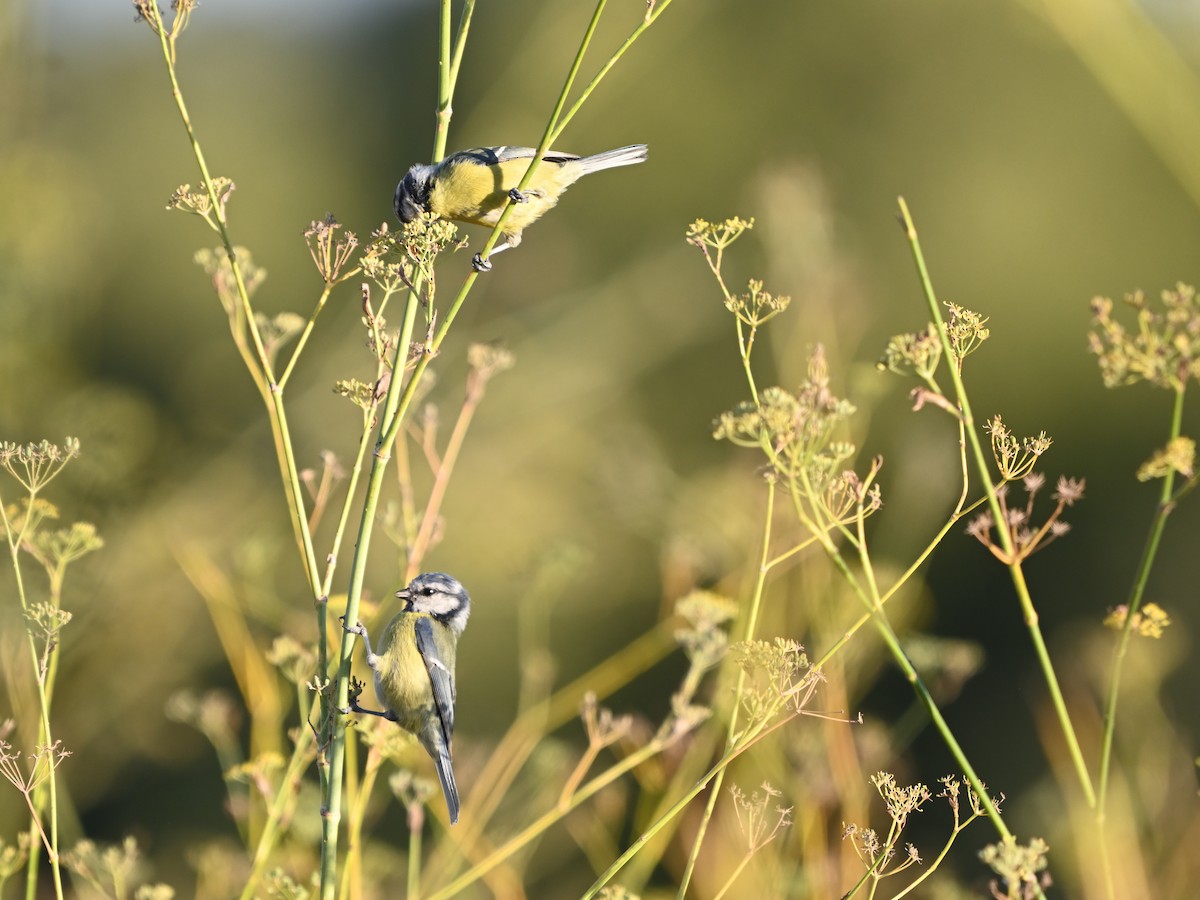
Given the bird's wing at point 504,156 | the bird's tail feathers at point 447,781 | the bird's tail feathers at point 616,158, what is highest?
the bird's wing at point 504,156

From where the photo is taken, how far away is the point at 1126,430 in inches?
258

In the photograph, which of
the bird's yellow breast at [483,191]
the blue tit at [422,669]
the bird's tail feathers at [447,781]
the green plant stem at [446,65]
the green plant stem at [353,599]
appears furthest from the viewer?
the bird's yellow breast at [483,191]

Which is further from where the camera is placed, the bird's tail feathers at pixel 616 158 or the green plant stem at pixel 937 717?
the bird's tail feathers at pixel 616 158

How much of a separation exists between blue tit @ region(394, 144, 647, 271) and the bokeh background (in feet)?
1.93

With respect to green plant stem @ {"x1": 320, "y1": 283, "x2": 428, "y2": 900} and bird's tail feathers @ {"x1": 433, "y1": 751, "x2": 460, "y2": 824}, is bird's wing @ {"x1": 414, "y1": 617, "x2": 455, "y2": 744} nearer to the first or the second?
bird's tail feathers @ {"x1": 433, "y1": 751, "x2": 460, "y2": 824}

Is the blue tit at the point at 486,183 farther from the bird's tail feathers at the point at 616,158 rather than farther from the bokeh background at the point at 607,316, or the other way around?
the bokeh background at the point at 607,316

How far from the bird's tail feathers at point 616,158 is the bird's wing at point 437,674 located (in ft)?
4.47

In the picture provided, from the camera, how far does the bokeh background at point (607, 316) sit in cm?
385

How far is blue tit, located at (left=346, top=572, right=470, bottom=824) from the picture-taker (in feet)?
8.97

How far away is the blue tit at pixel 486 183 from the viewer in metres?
3.40

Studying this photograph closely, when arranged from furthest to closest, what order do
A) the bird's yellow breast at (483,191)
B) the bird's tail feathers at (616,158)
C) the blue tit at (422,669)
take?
the bird's yellow breast at (483,191), the bird's tail feathers at (616,158), the blue tit at (422,669)

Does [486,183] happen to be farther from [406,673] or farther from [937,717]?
[937,717]

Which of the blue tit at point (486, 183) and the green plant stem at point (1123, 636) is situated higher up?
the blue tit at point (486, 183)

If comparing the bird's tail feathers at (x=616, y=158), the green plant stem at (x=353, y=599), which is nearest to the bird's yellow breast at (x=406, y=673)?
the green plant stem at (x=353, y=599)
